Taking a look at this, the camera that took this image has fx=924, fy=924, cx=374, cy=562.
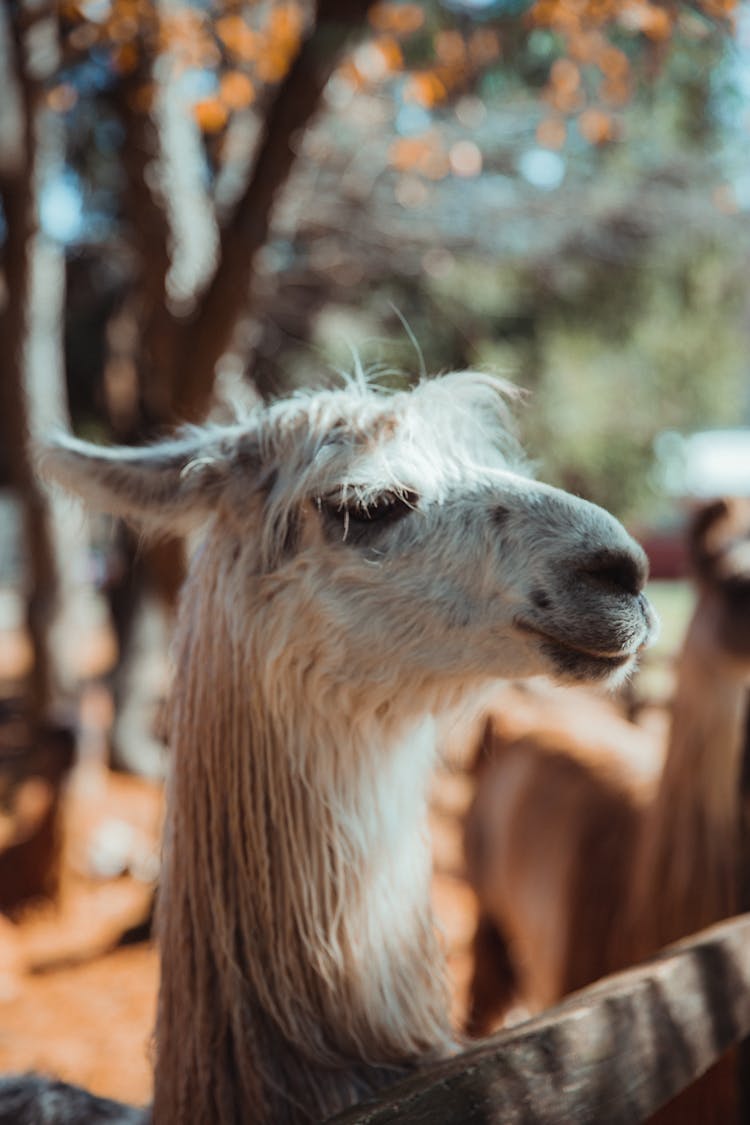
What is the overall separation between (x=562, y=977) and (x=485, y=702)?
1.69 metres

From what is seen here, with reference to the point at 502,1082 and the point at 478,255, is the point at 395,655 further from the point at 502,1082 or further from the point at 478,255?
the point at 478,255

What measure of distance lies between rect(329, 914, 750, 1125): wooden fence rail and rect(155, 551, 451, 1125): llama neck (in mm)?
253

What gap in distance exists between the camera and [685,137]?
8.41 metres

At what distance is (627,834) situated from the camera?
3.09 meters

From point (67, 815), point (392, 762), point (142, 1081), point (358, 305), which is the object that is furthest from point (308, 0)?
point (142, 1081)

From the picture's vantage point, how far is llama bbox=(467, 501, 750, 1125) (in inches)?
95.7

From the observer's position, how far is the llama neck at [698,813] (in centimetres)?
240

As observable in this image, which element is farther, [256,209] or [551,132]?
[551,132]

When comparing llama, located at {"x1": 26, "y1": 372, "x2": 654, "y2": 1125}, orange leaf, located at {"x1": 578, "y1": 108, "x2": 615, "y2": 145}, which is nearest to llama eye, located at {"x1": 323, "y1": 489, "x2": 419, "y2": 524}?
llama, located at {"x1": 26, "y1": 372, "x2": 654, "y2": 1125}

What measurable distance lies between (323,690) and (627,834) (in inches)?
76.6

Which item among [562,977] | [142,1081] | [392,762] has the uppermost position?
[392,762]

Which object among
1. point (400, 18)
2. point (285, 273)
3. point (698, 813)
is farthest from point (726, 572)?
point (285, 273)

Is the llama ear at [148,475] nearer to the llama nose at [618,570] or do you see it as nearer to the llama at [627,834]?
the llama nose at [618,570]

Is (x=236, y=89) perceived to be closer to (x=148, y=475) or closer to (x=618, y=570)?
(x=148, y=475)
